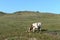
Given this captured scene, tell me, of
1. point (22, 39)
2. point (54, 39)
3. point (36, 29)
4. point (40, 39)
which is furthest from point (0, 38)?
point (36, 29)

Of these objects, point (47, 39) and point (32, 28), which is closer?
point (47, 39)

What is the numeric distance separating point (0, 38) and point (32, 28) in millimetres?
15596

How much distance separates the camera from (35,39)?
22.3 meters

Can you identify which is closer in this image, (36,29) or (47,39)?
(47,39)

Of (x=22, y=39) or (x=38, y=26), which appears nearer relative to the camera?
(x=22, y=39)

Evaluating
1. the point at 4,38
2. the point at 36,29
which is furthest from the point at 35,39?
the point at 36,29

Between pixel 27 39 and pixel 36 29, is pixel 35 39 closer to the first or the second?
pixel 27 39

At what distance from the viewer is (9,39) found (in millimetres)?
22031

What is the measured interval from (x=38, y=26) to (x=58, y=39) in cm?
1592

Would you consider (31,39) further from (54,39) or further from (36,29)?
(36,29)

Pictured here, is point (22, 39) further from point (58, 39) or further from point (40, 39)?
point (58, 39)

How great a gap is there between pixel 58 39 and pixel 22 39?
4.04 meters

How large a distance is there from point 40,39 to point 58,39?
2047mm

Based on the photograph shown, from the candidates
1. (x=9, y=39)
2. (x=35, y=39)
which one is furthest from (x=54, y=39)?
(x=9, y=39)
